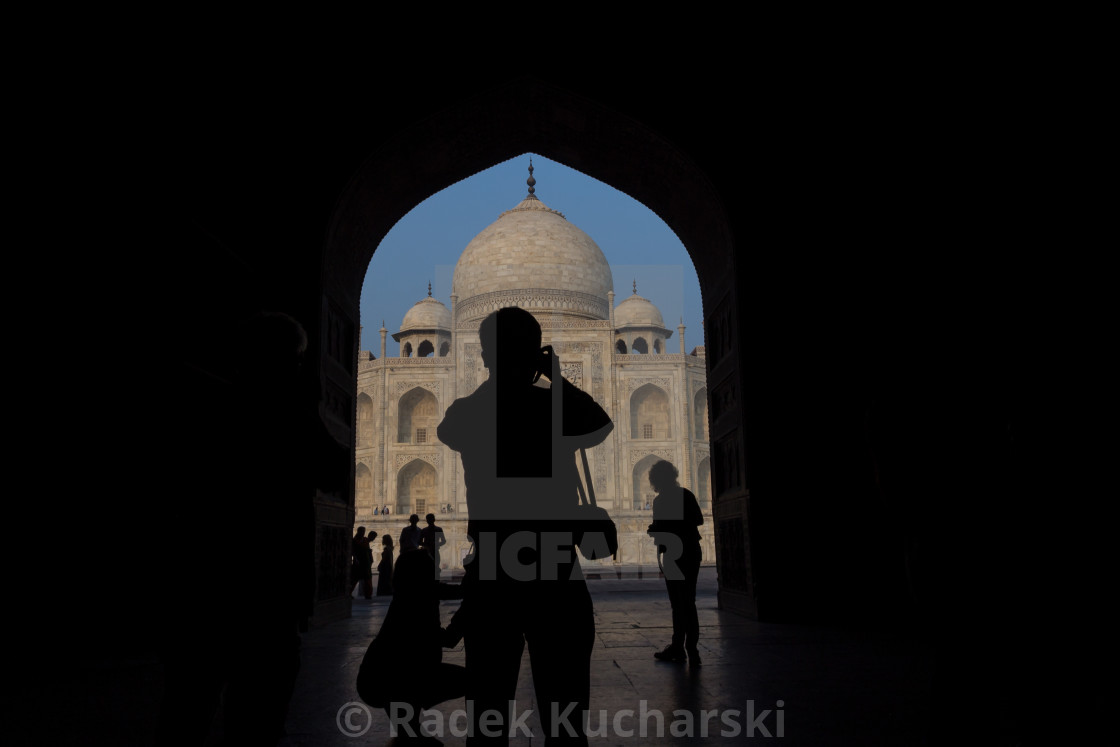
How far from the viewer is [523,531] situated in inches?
64.8

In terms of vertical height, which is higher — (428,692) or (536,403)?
(536,403)

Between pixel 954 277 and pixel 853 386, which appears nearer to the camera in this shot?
pixel 954 277

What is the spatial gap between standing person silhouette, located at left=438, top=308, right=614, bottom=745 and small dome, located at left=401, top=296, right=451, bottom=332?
102 feet

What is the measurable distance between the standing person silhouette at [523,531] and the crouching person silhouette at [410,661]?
790 mm

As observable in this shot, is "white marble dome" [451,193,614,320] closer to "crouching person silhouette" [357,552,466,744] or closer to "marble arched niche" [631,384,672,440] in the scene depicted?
"marble arched niche" [631,384,672,440]

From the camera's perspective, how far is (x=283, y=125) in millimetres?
6043

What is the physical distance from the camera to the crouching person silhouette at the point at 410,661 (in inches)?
95.2

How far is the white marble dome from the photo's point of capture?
27.7 metres

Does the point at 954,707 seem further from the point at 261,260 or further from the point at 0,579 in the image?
the point at 261,260

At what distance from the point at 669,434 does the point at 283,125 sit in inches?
860

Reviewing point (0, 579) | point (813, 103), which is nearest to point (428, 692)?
point (0, 579)

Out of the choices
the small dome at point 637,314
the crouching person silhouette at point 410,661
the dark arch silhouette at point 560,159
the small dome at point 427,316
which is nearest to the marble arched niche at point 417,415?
the small dome at point 427,316

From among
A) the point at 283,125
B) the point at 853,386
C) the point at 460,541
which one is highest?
the point at 283,125

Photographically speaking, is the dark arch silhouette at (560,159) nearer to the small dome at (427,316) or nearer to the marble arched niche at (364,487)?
the marble arched niche at (364,487)
